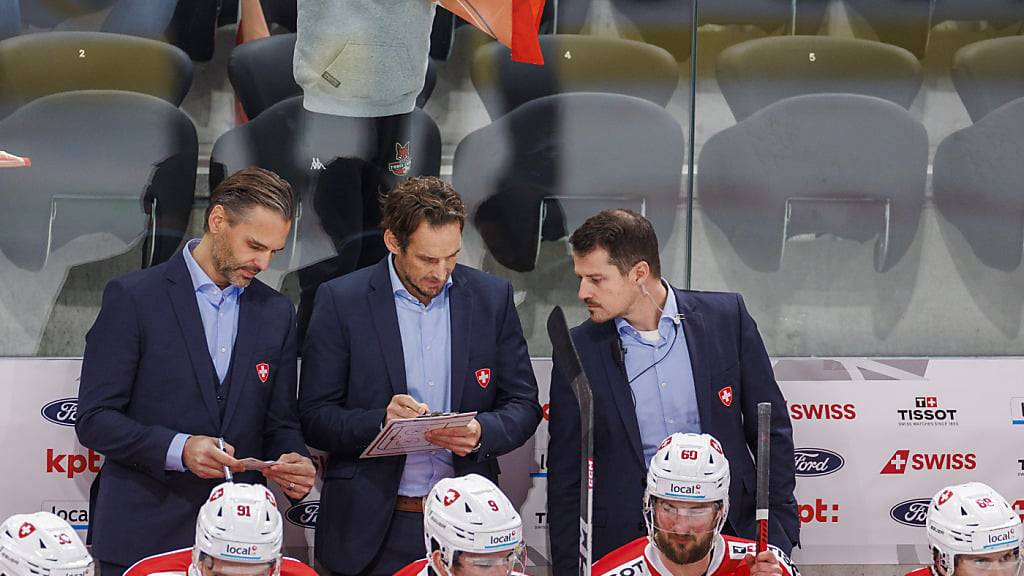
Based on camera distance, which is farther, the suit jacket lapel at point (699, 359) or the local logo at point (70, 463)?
the local logo at point (70, 463)

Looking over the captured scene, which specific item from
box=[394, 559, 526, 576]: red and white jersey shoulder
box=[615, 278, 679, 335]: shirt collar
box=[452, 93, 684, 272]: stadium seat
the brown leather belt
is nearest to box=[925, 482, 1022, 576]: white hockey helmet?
box=[615, 278, 679, 335]: shirt collar

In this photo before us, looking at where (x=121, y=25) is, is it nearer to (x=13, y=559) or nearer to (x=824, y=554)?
(x=13, y=559)

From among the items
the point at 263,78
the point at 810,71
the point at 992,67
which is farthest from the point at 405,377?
the point at 992,67

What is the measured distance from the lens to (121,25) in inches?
208

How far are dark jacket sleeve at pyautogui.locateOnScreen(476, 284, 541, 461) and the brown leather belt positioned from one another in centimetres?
25

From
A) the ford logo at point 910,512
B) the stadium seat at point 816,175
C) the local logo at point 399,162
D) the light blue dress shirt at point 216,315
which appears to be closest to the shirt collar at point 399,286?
the light blue dress shirt at point 216,315

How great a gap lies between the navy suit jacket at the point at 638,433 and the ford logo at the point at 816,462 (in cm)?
82

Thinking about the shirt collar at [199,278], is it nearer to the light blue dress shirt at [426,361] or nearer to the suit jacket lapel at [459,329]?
the light blue dress shirt at [426,361]

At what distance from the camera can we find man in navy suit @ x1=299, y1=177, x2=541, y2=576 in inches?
170

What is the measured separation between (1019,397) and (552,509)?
83.7 inches

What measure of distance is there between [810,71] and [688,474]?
7.46 feet

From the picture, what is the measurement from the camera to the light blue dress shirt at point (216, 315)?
4.30 m

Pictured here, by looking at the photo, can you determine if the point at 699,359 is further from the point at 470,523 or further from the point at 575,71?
the point at 575,71

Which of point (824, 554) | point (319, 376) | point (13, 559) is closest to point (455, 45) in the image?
point (319, 376)
